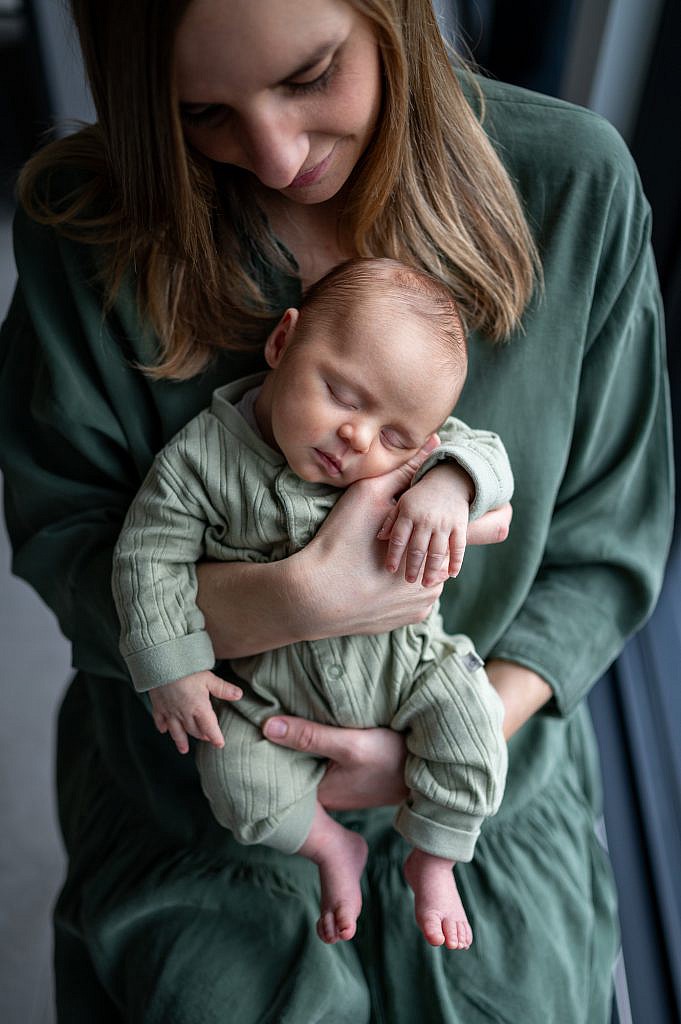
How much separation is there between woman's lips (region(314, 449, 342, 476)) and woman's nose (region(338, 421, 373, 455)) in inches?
1.1

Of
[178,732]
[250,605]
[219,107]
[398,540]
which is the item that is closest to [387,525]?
[398,540]

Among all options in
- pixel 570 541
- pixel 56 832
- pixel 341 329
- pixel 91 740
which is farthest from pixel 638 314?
pixel 56 832

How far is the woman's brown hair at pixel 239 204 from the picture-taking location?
0.82 metres

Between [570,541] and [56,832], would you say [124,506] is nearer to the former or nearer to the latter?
[570,541]

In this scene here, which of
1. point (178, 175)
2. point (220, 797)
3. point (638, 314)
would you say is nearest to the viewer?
point (178, 175)

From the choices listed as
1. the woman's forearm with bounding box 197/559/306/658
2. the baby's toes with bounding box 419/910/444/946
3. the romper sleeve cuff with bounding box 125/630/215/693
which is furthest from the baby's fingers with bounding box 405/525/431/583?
the baby's toes with bounding box 419/910/444/946

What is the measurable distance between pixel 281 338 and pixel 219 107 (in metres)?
0.20

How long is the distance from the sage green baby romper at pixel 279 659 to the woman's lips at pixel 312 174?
0.20m

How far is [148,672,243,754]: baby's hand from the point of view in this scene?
923 mm

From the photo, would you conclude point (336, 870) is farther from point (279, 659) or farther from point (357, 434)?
point (357, 434)

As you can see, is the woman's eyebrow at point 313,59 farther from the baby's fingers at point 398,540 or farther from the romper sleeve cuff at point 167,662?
the romper sleeve cuff at point 167,662

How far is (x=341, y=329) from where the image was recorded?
842 millimetres

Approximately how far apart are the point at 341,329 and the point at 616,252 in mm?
354

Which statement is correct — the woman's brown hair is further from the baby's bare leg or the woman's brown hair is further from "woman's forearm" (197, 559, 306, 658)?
the baby's bare leg
